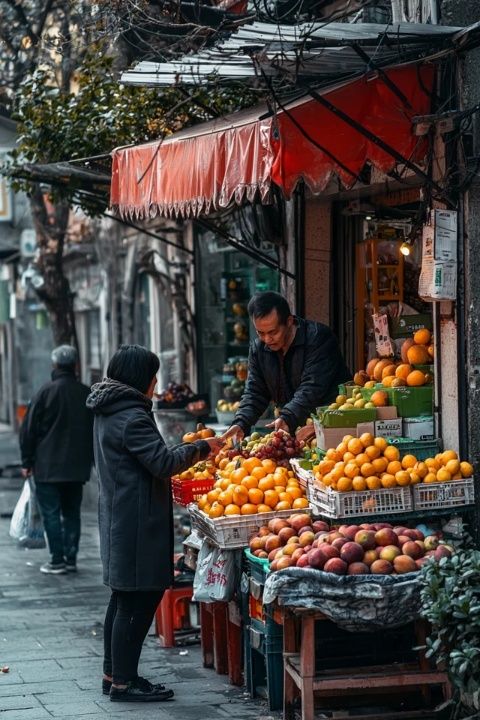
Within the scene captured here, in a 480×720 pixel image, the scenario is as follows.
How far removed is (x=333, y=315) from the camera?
33.4 ft

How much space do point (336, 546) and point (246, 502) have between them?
3.24ft

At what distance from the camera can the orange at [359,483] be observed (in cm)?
674

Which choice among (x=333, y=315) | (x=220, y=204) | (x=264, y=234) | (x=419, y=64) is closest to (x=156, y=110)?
(x=264, y=234)

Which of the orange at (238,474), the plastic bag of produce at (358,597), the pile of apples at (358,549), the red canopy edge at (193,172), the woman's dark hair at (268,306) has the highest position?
the red canopy edge at (193,172)

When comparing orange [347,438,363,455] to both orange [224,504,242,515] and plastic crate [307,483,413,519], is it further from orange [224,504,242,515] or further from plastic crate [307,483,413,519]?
orange [224,504,242,515]

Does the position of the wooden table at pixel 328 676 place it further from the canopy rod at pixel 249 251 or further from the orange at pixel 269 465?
the canopy rod at pixel 249 251

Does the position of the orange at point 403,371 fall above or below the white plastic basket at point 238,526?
above

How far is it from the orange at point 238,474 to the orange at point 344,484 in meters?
0.85

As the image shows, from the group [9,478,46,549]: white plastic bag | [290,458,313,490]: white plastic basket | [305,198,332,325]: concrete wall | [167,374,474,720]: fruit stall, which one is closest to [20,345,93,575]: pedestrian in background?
[9,478,46,549]: white plastic bag

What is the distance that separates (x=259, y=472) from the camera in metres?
7.50

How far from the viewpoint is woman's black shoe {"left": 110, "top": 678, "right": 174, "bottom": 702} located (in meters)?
7.14

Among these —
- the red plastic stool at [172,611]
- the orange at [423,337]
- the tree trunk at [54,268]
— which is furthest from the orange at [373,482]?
the tree trunk at [54,268]

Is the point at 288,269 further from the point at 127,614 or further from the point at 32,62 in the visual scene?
the point at 32,62

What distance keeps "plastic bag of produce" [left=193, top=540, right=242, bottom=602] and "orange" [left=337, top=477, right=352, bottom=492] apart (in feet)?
2.87
